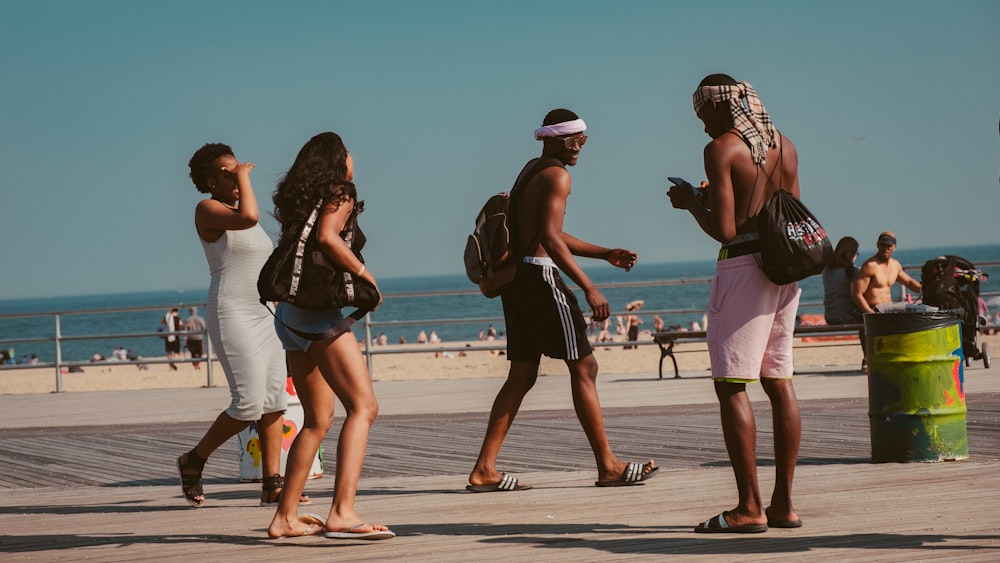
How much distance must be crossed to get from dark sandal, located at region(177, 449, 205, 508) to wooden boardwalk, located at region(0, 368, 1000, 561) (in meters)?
0.08

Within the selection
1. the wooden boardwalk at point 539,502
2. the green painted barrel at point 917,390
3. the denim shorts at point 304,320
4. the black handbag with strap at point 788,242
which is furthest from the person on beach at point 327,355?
the green painted barrel at point 917,390

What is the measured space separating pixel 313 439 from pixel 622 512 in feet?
4.56

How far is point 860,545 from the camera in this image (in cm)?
466

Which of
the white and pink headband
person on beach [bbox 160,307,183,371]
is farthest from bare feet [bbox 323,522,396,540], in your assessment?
person on beach [bbox 160,307,183,371]

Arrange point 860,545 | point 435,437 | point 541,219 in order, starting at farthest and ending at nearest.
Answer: point 435,437 → point 541,219 → point 860,545

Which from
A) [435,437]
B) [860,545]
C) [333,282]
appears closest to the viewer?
[860,545]

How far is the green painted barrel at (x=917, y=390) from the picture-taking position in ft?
Answer: 22.6

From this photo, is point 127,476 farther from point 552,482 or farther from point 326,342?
point 326,342

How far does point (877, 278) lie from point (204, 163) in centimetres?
921

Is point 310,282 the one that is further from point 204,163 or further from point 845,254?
point 845,254

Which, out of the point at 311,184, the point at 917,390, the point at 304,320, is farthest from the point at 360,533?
the point at 917,390

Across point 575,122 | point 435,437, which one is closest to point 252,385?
point 575,122

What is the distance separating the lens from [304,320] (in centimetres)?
512

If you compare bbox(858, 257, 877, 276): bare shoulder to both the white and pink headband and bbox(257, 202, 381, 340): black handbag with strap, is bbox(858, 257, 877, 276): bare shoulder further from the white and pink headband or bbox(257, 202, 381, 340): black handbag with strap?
bbox(257, 202, 381, 340): black handbag with strap
